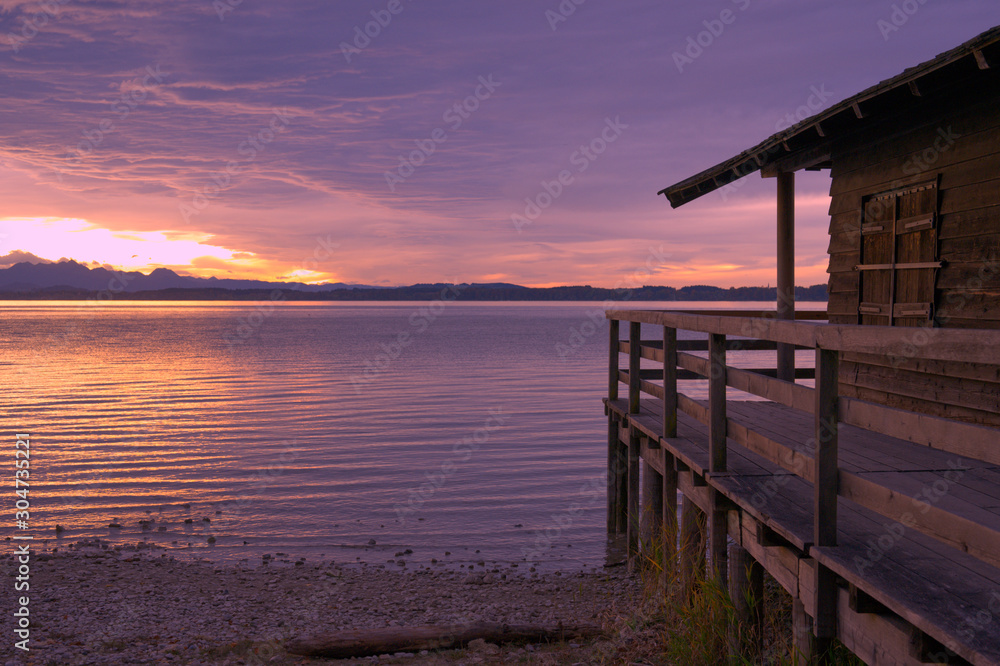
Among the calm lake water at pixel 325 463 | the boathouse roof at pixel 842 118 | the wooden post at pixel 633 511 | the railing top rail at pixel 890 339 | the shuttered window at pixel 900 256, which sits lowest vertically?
the calm lake water at pixel 325 463

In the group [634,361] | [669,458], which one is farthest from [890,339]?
[634,361]

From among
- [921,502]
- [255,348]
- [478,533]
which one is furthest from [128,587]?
[255,348]

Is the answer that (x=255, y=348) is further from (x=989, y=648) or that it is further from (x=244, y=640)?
(x=989, y=648)

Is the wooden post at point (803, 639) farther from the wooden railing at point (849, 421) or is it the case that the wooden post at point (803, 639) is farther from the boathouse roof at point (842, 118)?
the boathouse roof at point (842, 118)

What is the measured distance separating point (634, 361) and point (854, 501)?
4532mm

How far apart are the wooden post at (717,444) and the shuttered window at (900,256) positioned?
3517mm

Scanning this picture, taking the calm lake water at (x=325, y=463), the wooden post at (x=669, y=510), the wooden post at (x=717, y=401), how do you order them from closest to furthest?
the wooden post at (x=717, y=401), the wooden post at (x=669, y=510), the calm lake water at (x=325, y=463)

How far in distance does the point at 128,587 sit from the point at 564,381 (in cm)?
2491

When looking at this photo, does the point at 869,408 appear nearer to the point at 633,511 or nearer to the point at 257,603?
the point at 633,511

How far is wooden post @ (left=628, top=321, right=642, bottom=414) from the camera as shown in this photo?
7.95 metres

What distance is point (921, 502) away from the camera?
113 inches

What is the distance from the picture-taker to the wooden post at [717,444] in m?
4.98

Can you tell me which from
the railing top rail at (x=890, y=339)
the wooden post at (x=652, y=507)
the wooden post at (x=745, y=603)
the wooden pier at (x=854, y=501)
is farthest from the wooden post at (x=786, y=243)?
the railing top rail at (x=890, y=339)

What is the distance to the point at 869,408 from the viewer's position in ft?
10.2
